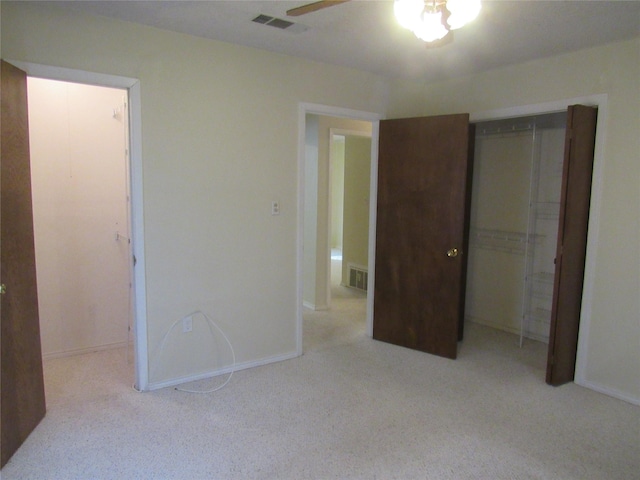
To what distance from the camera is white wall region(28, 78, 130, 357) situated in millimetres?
3404

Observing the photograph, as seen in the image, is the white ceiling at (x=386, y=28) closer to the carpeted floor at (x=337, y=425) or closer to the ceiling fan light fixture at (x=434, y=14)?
the ceiling fan light fixture at (x=434, y=14)

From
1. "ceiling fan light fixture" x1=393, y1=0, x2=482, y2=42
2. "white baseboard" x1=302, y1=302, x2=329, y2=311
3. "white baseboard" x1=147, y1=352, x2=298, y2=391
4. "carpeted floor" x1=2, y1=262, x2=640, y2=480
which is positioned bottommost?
"carpeted floor" x1=2, y1=262, x2=640, y2=480

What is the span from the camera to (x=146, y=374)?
10.1 ft

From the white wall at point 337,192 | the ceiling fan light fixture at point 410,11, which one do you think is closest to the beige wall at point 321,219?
the ceiling fan light fixture at point 410,11

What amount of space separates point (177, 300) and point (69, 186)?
4.38 feet

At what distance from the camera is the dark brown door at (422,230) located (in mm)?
3633

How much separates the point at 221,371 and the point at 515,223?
3.08m

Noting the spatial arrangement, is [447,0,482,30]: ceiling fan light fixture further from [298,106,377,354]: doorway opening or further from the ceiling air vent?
[298,106,377,354]: doorway opening

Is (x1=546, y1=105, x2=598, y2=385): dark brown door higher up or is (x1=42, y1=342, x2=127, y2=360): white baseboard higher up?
(x1=546, y1=105, x2=598, y2=385): dark brown door

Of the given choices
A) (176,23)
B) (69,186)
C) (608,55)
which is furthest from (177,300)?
(608,55)

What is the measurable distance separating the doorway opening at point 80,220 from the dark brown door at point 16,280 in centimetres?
85

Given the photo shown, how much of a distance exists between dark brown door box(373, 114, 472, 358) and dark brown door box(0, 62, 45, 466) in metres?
2.71

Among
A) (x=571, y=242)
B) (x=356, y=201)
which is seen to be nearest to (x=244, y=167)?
(x=571, y=242)

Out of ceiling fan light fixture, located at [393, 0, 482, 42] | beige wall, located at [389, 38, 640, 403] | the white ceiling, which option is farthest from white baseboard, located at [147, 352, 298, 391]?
ceiling fan light fixture, located at [393, 0, 482, 42]
